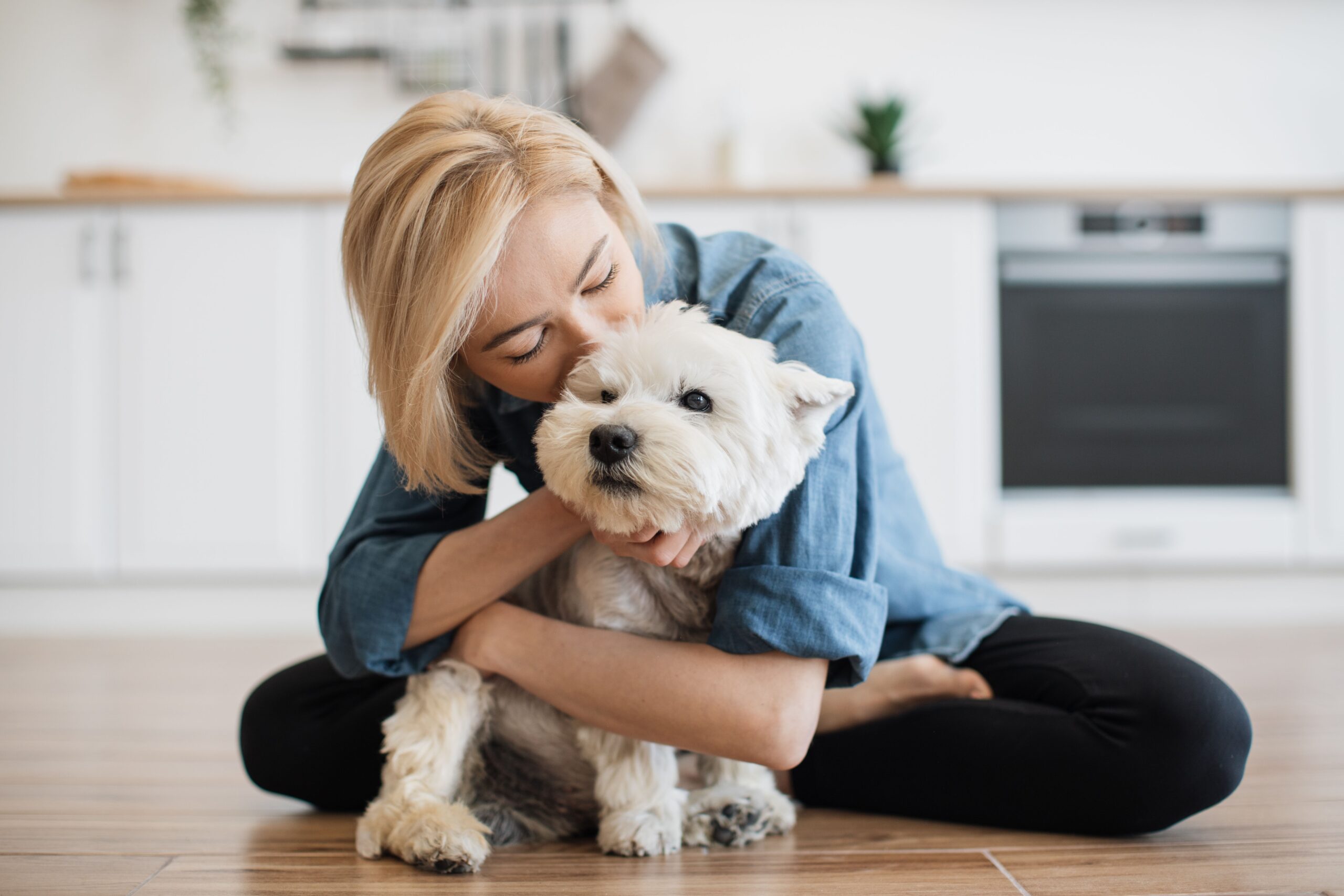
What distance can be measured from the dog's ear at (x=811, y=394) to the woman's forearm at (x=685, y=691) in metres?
0.25

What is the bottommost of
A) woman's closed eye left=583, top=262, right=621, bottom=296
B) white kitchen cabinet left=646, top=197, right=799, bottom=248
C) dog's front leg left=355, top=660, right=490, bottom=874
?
dog's front leg left=355, top=660, right=490, bottom=874

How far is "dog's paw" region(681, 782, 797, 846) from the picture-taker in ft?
3.77

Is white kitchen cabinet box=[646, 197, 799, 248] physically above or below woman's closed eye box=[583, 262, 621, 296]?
above

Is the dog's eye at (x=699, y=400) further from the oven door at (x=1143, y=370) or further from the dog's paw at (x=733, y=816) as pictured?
the oven door at (x=1143, y=370)

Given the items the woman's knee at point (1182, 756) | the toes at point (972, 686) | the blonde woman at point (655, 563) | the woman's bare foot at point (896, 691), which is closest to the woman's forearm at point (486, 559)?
the blonde woman at point (655, 563)

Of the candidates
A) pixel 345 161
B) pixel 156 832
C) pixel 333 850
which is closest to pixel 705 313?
pixel 333 850

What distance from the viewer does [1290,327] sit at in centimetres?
296

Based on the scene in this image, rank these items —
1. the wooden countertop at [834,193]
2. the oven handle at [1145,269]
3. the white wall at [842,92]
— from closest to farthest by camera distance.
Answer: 1. the wooden countertop at [834,193]
2. the oven handle at [1145,269]
3. the white wall at [842,92]

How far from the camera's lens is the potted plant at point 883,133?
10.3 feet

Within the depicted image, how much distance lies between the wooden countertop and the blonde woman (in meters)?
1.62

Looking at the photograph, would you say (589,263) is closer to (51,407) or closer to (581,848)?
(581,848)

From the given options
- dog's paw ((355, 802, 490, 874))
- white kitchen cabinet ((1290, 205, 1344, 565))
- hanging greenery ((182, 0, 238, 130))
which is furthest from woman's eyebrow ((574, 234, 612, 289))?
hanging greenery ((182, 0, 238, 130))

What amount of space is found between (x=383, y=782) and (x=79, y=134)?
3.28 metres

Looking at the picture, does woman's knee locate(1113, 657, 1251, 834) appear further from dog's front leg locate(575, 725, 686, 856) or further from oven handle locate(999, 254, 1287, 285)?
oven handle locate(999, 254, 1287, 285)
